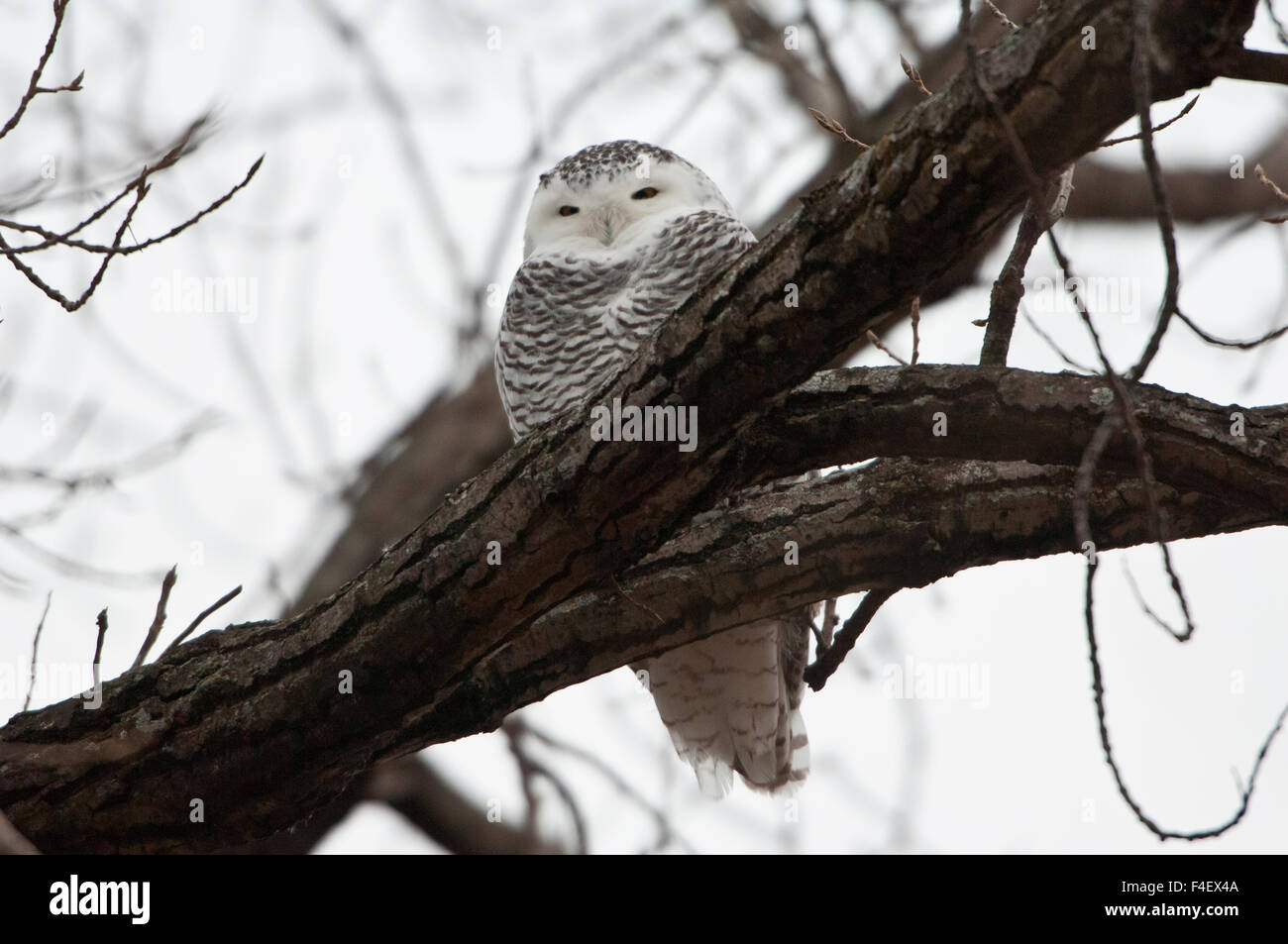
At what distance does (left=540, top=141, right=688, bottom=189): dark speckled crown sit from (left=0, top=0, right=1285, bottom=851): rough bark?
2.18m

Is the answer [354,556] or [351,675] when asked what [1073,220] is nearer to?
[354,556]

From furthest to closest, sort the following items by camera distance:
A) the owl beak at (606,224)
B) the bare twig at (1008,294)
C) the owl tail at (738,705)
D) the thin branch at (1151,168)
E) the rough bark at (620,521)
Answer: the owl beak at (606,224), the owl tail at (738,705), the bare twig at (1008,294), the rough bark at (620,521), the thin branch at (1151,168)

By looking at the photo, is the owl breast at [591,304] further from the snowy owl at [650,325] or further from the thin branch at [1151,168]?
the thin branch at [1151,168]

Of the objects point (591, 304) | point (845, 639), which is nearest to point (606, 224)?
point (591, 304)

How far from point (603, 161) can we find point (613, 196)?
0.18 m

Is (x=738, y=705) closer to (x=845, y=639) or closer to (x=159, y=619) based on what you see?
(x=845, y=639)

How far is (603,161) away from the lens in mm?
4875

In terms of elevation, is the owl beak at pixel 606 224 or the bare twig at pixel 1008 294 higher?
the owl beak at pixel 606 224

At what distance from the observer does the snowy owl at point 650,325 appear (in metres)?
4.23

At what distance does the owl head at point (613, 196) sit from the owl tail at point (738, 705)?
150 centimetres

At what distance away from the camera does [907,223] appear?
2.10 m

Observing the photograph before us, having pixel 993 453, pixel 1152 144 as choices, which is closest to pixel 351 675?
pixel 993 453

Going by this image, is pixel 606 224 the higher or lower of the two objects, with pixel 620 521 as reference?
higher

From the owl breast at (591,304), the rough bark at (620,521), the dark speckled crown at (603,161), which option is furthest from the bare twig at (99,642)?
the dark speckled crown at (603,161)
